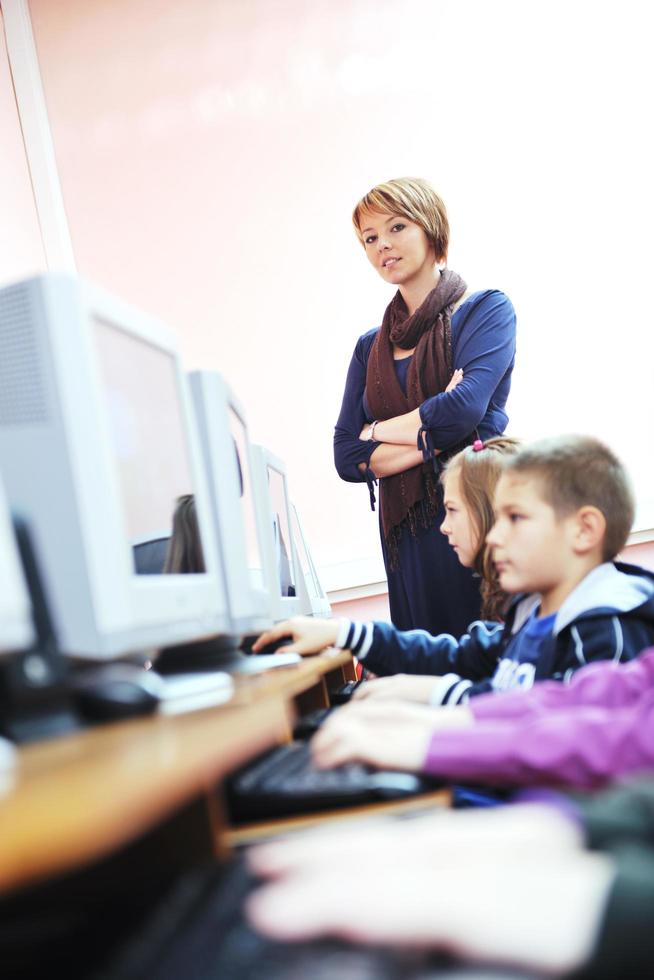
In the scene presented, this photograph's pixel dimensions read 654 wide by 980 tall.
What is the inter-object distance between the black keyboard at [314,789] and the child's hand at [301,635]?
0.88m

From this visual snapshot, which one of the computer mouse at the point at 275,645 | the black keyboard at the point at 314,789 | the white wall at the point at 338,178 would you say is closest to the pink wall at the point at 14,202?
the white wall at the point at 338,178

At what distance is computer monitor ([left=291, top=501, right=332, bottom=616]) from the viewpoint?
8.11 ft

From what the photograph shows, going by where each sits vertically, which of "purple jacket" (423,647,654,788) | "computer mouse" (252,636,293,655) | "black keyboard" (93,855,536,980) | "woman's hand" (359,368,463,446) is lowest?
Result: "computer mouse" (252,636,293,655)

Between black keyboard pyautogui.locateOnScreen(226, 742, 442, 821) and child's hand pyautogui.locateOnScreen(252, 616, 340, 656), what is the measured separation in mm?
882

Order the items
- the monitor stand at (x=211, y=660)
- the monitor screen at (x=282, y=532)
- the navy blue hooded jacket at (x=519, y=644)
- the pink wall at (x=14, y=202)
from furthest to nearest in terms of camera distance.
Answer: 1. the pink wall at (x=14, y=202)
2. the monitor screen at (x=282, y=532)
3. the monitor stand at (x=211, y=660)
4. the navy blue hooded jacket at (x=519, y=644)

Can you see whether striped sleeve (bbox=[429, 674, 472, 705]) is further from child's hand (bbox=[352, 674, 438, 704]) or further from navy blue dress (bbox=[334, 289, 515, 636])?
navy blue dress (bbox=[334, 289, 515, 636])

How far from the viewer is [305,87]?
3.99 m

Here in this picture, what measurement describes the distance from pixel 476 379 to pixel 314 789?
1.71 m

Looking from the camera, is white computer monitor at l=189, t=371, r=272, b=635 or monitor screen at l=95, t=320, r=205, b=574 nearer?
monitor screen at l=95, t=320, r=205, b=574

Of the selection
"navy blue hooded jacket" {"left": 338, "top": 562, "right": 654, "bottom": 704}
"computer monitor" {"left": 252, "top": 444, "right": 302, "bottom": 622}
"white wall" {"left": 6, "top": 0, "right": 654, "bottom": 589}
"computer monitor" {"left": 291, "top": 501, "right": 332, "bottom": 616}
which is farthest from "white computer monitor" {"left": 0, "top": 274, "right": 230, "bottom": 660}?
"white wall" {"left": 6, "top": 0, "right": 654, "bottom": 589}

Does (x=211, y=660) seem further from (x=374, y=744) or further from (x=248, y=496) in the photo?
(x=374, y=744)

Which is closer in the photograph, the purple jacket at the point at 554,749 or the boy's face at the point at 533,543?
the purple jacket at the point at 554,749

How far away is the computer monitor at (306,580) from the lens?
97.3 inches

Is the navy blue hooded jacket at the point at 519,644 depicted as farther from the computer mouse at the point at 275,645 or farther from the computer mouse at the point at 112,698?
the computer mouse at the point at 112,698
